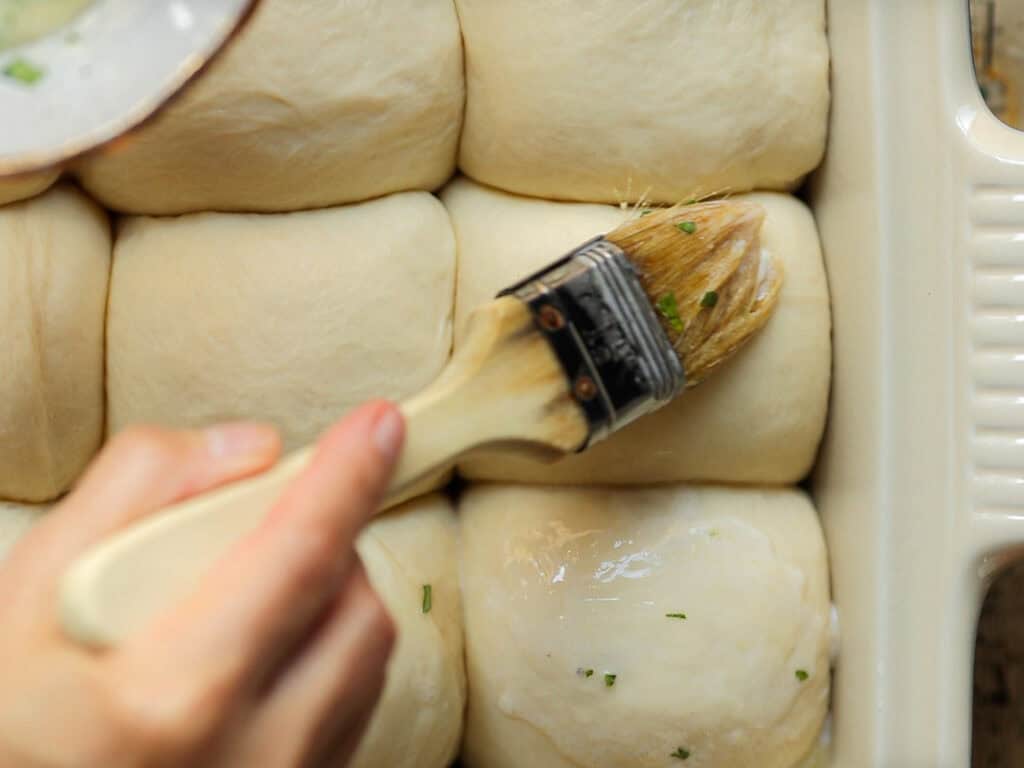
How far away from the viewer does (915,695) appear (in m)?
0.98

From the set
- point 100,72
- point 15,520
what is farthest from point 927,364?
point 15,520

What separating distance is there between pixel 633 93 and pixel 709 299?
21 cm

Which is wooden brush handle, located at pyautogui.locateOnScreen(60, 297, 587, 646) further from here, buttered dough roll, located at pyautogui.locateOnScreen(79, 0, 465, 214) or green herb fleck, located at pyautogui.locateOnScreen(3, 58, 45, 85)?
green herb fleck, located at pyautogui.locateOnScreen(3, 58, 45, 85)

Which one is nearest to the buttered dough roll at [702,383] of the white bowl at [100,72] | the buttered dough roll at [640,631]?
the buttered dough roll at [640,631]

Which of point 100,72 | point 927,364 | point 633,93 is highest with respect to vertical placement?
point 100,72

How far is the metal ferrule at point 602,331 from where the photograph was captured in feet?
2.57

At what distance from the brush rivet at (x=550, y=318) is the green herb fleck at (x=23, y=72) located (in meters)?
0.42

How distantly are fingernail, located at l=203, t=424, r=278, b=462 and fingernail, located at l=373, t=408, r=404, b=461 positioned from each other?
0.07m

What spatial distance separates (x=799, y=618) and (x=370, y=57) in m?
0.66

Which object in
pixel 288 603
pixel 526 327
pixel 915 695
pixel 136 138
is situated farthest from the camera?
pixel 915 695

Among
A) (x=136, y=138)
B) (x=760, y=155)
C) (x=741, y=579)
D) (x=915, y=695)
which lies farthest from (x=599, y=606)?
(x=136, y=138)

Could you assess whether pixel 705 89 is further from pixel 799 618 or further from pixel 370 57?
pixel 799 618

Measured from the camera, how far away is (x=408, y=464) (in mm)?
671

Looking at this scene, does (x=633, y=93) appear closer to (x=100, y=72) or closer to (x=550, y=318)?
(x=550, y=318)
